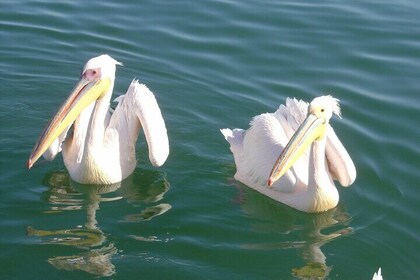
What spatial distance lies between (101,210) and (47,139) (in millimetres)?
765

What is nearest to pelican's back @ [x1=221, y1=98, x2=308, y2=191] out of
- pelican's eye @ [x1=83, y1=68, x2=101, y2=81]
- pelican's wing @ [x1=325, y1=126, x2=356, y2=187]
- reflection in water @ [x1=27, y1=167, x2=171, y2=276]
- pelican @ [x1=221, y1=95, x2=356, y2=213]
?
pelican @ [x1=221, y1=95, x2=356, y2=213]

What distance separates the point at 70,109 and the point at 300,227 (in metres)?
2.13

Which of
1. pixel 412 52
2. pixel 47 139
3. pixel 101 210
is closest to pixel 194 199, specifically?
pixel 101 210

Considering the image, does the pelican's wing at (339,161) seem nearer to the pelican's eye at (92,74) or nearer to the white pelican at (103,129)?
the white pelican at (103,129)

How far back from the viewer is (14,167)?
747 centimetres

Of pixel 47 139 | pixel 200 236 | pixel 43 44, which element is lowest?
pixel 200 236

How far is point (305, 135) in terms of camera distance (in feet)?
22.3

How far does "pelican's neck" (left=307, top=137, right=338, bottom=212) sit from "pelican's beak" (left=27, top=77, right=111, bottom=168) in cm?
182

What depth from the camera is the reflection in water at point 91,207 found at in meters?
6.25

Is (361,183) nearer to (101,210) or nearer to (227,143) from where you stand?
(227,143)

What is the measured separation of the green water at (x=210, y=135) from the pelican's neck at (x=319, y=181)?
157 mm

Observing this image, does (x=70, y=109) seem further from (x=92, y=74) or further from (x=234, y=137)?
(x=234, y=137)

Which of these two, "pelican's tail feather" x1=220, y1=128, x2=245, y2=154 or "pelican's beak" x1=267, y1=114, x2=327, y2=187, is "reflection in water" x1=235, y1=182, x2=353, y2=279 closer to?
"pelican's tail feather" x1=220, y1=128, x2=245, y2=154

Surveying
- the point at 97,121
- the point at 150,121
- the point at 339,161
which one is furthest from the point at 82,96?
the point at 339,161
